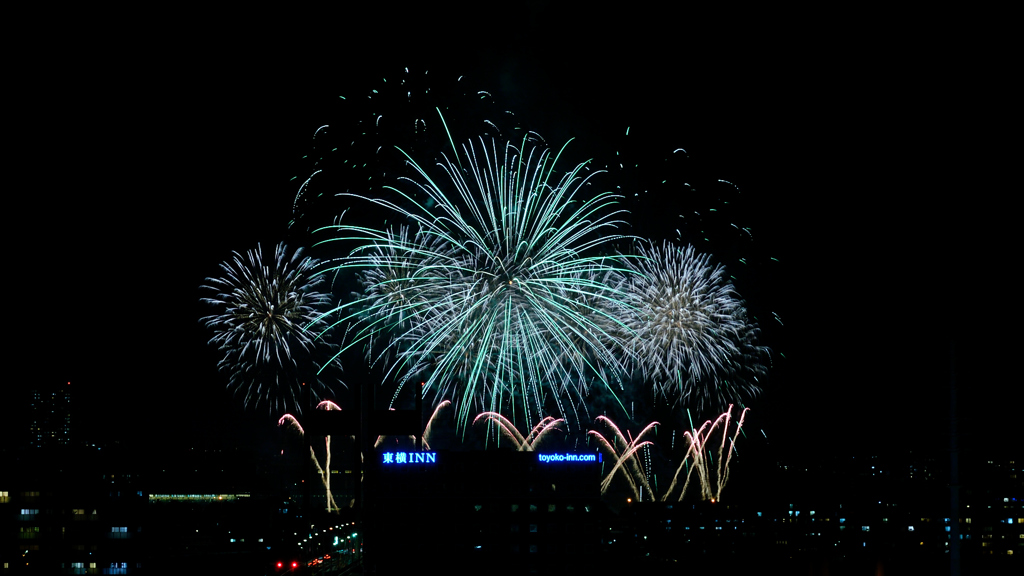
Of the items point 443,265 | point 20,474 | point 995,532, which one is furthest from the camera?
point 995,532

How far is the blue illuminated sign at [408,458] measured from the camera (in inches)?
3083

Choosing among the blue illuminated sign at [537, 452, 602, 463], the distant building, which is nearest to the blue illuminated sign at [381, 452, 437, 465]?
the blue illuminated sign at [537, 452, 602, 463]

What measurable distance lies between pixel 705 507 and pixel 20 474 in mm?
101352

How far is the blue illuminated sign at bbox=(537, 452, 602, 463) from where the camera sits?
272 feet

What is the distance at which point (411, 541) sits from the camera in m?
81.6

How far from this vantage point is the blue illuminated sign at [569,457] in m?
82.8

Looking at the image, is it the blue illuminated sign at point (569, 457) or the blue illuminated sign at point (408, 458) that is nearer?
the blue illuminated sign at point (408, 458)

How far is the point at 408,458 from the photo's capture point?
80.2 meters

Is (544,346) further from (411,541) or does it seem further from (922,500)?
(922,500)

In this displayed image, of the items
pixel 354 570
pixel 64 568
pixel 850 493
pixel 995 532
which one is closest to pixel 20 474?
pixel 64 568

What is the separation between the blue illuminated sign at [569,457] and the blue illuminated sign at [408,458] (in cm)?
993

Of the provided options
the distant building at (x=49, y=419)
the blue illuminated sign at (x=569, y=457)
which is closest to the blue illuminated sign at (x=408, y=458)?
the blue illuminated sign at (x=569, y=457)

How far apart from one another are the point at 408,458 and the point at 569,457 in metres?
14.9

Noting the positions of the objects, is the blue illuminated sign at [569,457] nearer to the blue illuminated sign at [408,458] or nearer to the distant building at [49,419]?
the blue illuminated sign at [408,458]
